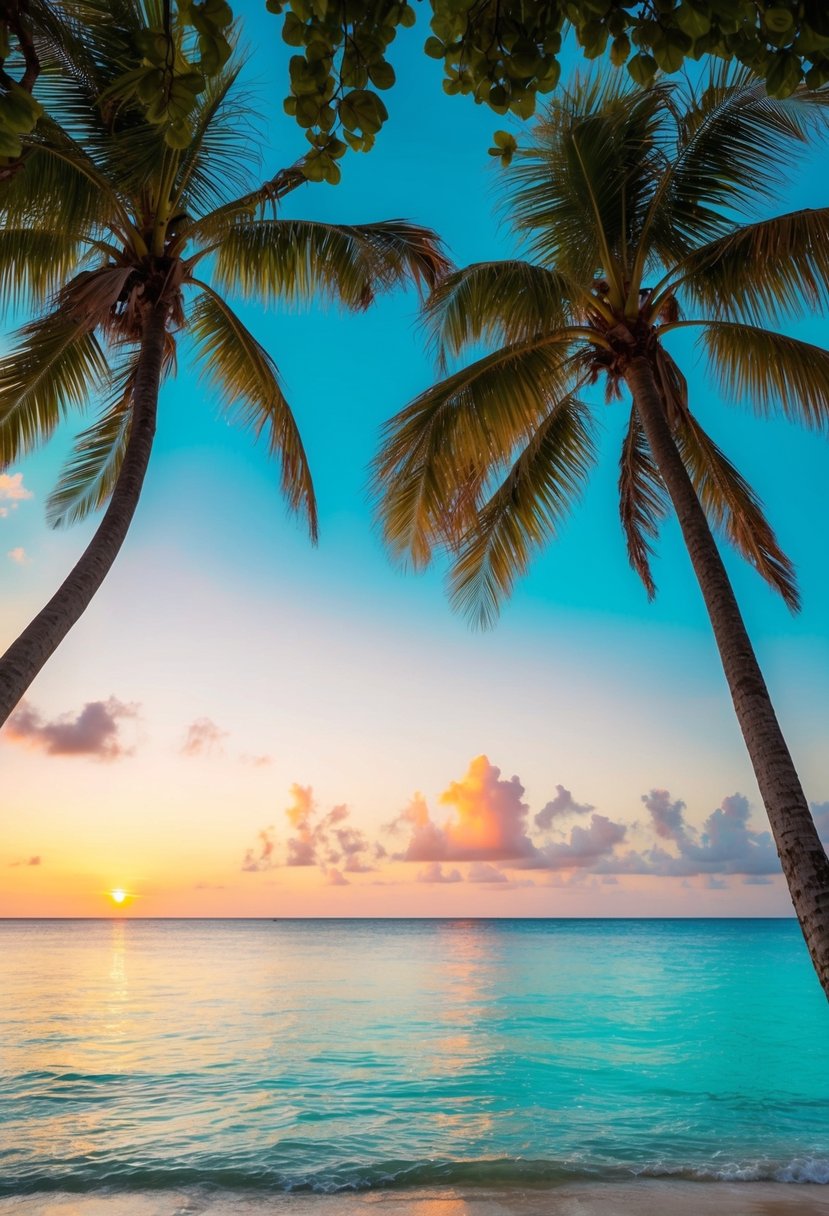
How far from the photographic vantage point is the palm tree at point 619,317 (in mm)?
6824

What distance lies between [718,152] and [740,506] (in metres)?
3.20

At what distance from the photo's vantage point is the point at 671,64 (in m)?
1.96

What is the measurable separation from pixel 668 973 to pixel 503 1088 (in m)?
25.9

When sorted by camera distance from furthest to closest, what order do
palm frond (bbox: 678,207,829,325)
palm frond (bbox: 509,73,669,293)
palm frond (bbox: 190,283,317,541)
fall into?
palm frond (bbox: 190,283,317,541)
palm frond (bbox: 509,73,669,293)
palm frond (bbox: 678,207,829,325)

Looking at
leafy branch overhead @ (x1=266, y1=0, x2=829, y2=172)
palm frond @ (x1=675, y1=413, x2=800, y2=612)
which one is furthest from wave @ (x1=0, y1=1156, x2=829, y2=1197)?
leafy branch overhead @ (x1=266, y1=0, x2=829, y2=172)

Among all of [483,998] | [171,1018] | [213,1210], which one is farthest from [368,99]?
[483,998]

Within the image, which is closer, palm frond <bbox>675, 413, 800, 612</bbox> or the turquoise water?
palm frond <bbox>675, 413, 800, 612</bbox>

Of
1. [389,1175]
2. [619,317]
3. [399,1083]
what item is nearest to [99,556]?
[619,317]

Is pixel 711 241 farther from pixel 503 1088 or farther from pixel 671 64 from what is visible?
pixel 503 1088

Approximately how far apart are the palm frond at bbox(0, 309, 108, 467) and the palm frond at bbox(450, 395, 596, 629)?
13.5 ft

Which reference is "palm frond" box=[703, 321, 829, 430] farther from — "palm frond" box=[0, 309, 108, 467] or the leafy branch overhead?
"palm frond" box=[0, 309, 108, 467]

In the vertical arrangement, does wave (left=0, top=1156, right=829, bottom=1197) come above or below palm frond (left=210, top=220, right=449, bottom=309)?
below

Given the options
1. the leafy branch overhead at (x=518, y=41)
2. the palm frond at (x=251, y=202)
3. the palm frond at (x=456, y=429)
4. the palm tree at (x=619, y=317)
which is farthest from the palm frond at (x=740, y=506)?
the leafy branch overhead at (x=518, y=41)

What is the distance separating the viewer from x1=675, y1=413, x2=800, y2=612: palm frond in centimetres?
804
